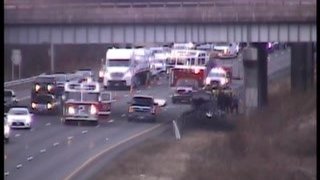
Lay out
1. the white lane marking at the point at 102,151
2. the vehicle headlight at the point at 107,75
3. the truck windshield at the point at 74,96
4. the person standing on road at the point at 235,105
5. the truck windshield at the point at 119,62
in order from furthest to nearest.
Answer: the truck windshield at the point at 119,62 < the vehicle headlight at the point at 107,75 < the person standing on road at the point at 235,105 < the truck windshield at the point at 74,96 < the white lane marking at the point at 102,151

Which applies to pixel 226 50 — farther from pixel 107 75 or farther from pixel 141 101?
pixel 141 101

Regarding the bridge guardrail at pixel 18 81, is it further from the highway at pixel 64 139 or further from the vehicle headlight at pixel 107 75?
the vehicle headlight at pixel 107 75

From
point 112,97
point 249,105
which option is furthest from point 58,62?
point 249,105

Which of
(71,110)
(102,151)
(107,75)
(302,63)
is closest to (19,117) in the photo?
(102,151)

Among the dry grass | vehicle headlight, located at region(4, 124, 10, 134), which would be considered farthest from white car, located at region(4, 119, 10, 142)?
the dry grass

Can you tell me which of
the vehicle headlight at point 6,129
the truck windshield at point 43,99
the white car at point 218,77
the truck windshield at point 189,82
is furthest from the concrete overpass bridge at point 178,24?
the vehicle headlight at point 6,129

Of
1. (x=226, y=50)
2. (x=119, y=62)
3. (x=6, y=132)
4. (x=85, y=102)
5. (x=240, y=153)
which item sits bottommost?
(x=240, y=153)
